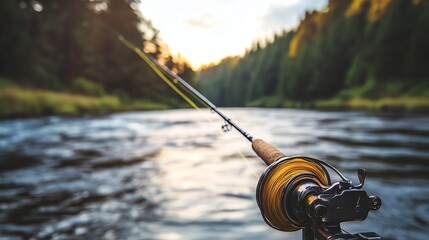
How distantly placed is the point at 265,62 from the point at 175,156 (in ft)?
310

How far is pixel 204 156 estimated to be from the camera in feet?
33.4

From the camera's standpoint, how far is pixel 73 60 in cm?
A: 3994

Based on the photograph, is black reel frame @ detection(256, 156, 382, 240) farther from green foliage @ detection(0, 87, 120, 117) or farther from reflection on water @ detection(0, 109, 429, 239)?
green foliage @ detection(0, 87, 120, 117)

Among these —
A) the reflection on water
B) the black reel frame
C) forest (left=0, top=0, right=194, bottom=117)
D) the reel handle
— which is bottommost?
the reflection on water

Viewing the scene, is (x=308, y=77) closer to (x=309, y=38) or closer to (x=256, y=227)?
(x=309, y=38)

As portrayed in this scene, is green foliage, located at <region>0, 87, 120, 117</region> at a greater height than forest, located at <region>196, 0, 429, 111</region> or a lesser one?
lesser

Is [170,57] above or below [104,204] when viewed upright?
above

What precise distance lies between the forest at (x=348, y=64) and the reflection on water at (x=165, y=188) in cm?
3025

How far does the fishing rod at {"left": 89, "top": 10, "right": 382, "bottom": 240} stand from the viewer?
154 centimetres

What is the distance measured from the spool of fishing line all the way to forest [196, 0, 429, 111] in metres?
38.2

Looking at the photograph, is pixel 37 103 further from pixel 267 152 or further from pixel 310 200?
pixel 310 200

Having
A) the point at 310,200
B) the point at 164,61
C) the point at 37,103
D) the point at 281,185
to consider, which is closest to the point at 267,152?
the point at 281,185

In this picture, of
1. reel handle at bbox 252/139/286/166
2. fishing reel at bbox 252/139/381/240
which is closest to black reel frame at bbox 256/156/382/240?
fishing reel at bbox 252/139/381/240

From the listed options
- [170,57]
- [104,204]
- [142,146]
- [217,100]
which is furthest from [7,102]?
[217,100]
